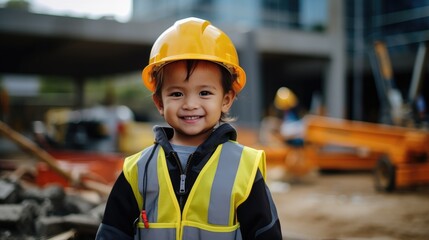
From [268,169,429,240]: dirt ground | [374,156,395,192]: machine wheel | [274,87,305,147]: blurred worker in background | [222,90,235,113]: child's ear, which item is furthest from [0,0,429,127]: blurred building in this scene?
[222,90,235,113]: child's ear

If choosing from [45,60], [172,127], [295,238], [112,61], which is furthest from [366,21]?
[172,127]

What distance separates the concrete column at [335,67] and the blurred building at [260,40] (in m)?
0.04

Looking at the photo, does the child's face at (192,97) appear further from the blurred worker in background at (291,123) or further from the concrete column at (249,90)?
the concrete column at (249,90)

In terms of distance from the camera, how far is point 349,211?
21.5ft

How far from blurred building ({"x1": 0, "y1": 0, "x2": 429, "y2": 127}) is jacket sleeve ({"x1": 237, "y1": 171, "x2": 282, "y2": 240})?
32.9ft

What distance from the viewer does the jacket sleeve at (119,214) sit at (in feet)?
6.49

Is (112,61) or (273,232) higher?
(112,61)

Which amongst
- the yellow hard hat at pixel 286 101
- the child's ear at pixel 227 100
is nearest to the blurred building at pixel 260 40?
the yellow hard hat at pixel 286 101

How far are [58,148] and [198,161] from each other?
12559 millimetres

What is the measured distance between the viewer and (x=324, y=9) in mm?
18453

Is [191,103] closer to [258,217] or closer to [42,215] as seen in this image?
[258,217]

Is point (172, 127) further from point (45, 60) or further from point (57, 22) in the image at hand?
point (45, 60)

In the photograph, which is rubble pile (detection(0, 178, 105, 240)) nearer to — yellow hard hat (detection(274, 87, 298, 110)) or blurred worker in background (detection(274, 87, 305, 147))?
blurred worker in background (detection(274, 87, 305, 147))

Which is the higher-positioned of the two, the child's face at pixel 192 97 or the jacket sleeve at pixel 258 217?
the child's face at pixel 192 97
